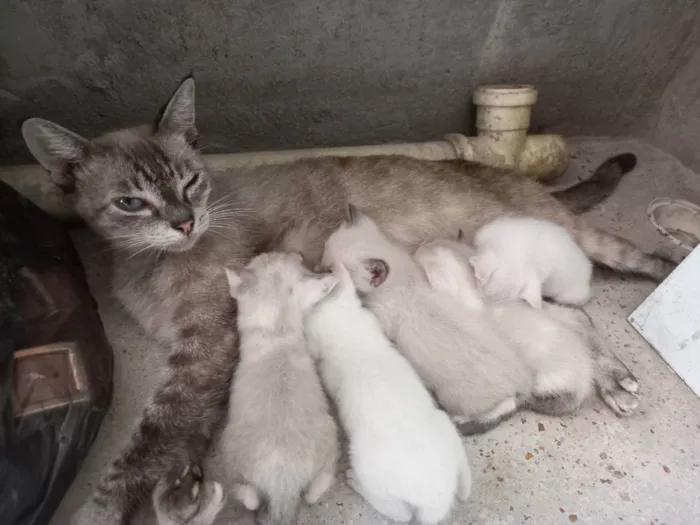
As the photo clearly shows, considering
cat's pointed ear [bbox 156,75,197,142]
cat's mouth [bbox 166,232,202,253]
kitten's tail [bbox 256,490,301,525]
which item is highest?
cat's pointed ear [bbox 156,75,197,142]

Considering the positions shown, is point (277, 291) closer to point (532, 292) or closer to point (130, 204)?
point (130, 204)

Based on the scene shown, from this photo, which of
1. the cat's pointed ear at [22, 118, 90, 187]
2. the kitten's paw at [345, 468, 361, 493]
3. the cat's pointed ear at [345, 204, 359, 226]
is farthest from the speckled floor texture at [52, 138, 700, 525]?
the cat's pointed ear at [345, 204, 359, 226]

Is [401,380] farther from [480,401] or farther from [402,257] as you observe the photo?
[402,257]

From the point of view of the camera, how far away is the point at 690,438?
54.7 inches

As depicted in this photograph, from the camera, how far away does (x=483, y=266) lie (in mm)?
1502

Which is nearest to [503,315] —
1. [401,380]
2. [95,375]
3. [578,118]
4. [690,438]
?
[401,380]

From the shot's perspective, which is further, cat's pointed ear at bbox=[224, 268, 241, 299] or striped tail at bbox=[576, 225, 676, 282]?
striped tail at bbox=[576, 225, 676, 282]

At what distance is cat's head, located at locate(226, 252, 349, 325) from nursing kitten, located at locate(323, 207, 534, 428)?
0.41 feet

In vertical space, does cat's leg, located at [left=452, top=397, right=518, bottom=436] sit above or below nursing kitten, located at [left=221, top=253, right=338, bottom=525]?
below

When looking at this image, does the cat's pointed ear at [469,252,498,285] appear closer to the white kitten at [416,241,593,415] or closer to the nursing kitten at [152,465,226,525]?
the white kitten at [416,241,593,415]

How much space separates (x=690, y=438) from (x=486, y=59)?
141 cm

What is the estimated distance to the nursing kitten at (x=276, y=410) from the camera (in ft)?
3.59

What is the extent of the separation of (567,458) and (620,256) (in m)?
0.77

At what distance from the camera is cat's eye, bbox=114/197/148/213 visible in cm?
137
